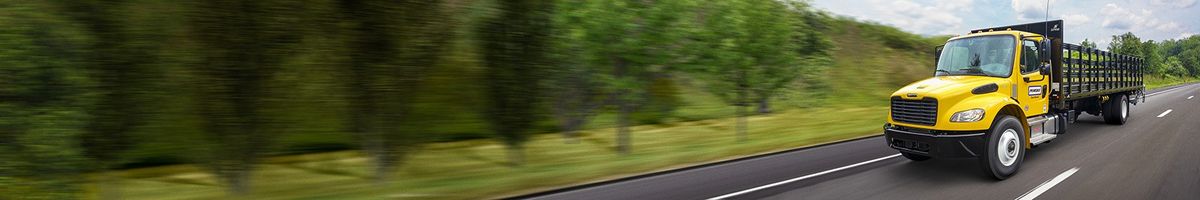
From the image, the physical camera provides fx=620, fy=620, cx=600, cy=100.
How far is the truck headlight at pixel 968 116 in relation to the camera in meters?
7.66

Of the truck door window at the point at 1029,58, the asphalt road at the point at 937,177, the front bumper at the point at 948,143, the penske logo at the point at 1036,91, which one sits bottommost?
the asphalt road at the point at 937,177

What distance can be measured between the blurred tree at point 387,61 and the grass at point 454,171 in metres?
0.81

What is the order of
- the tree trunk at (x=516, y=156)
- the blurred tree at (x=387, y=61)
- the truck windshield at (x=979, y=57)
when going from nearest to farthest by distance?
1. the blurred tree at (x=387, y=61)
2. the truck windshield at (x=979, y=57)
3. the tree trunk at (x=516, y=156)

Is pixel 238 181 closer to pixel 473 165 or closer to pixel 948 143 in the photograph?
pixel 473 165

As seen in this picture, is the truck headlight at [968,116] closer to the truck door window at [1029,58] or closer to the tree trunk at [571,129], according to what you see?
the truck door window at [1029,58]

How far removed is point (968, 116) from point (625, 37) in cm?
587

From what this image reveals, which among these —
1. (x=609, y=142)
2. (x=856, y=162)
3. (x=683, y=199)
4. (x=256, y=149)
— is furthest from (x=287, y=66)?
(x=609, y=142)

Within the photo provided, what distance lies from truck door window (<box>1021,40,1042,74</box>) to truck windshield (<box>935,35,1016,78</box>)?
9.8 inches

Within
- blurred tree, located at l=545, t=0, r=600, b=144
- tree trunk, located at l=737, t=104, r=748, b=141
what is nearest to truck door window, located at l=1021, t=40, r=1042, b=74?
tree trunk, located at l=737, t=104, r=748, b=141

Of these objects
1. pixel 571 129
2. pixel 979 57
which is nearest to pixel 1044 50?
pixel 979 57

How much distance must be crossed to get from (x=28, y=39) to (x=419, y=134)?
179 inches

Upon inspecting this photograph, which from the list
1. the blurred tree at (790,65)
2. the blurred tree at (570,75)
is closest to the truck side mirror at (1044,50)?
the blurred tree at (790,65)

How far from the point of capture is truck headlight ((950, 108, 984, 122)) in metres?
7.66

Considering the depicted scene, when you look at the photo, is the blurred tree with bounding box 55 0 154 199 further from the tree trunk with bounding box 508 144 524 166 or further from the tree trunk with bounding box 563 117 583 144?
the tree trunk with bounding box 563 117 583 144
